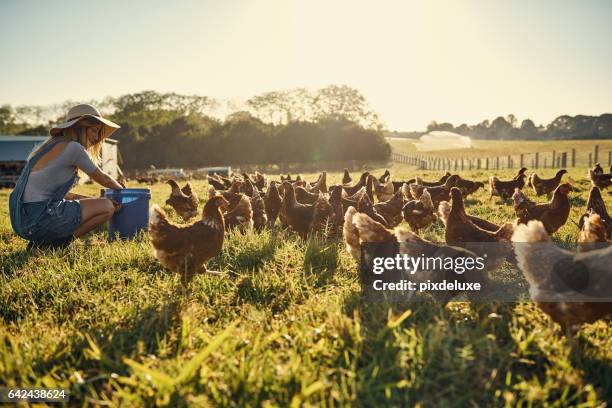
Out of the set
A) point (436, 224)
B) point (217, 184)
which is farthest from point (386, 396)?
point (217, 184)

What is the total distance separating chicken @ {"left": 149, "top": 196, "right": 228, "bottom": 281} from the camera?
12.1 ft

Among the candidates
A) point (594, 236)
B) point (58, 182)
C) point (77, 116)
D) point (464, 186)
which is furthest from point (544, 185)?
point (58, 182)

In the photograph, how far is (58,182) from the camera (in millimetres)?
4969

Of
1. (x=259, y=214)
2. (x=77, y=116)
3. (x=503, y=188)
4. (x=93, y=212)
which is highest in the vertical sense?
(x=77, y=116)

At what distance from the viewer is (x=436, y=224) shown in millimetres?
7805

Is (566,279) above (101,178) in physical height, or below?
below

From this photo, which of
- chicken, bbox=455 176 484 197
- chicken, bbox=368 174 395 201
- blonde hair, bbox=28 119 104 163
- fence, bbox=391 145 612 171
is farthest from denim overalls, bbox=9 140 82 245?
fence, bbox=391 145 612 171

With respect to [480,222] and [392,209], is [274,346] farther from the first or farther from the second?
[392,209]

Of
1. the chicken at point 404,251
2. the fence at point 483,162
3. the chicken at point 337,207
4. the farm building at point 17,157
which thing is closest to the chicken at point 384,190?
the chicken at point 337,207

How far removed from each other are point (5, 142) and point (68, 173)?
40.4m

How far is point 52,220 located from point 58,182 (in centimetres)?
52

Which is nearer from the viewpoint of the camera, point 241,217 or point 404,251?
point 404,251

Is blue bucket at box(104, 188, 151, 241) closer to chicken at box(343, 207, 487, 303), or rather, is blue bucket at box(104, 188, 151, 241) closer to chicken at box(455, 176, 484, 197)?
chicken at box(343, 207, 487, 303)

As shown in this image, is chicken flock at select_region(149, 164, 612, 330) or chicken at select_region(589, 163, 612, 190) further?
chicken at select_region(589, 163, 612, 190)
